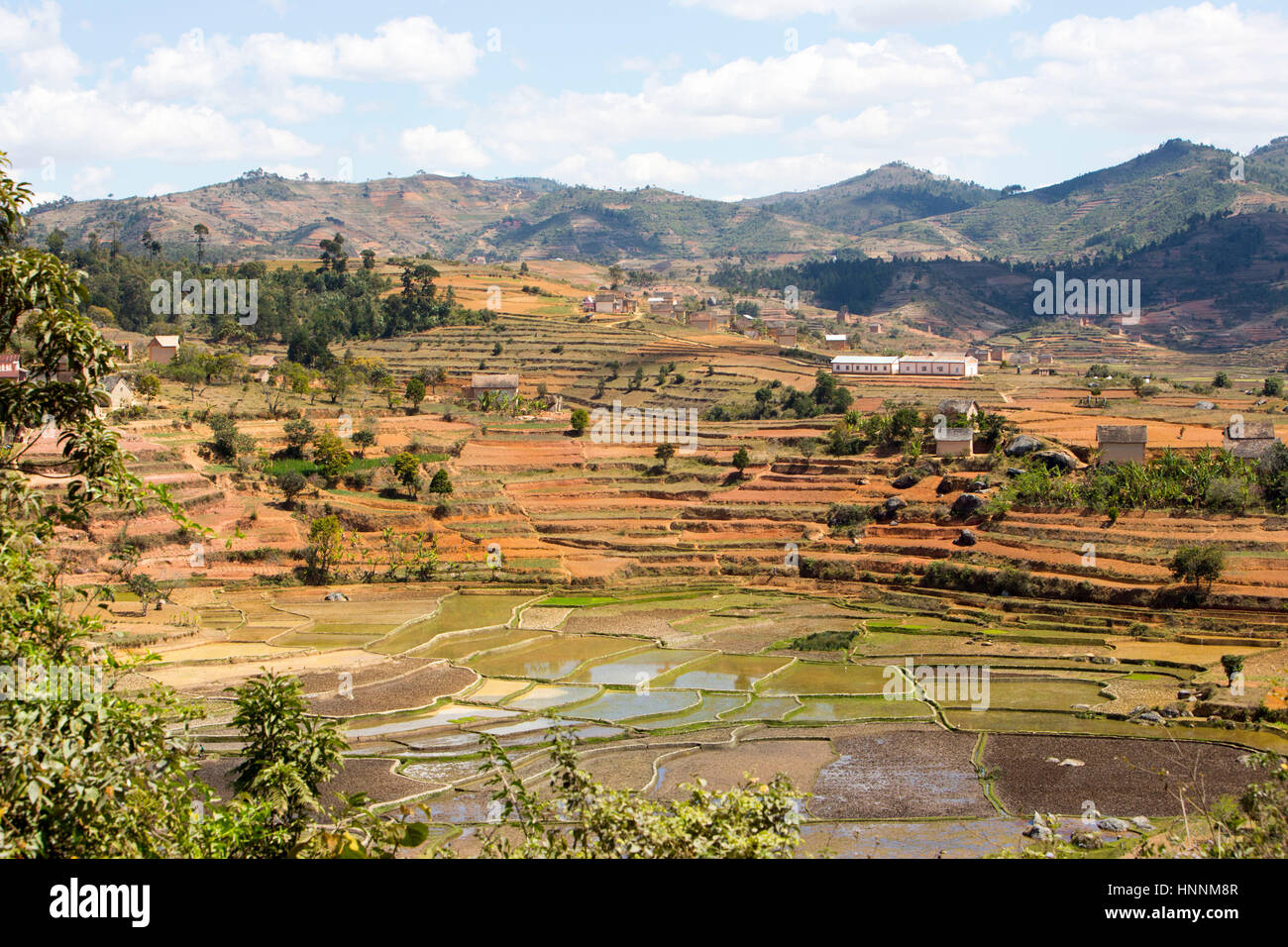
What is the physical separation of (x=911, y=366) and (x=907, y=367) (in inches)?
11.0

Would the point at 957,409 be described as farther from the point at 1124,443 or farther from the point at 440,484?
the point at 440,484

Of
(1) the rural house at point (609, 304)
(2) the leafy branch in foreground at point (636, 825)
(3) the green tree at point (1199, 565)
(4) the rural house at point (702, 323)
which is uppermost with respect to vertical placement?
(1) the rural house at point (609, 304)

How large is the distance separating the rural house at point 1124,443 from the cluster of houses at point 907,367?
27.4m

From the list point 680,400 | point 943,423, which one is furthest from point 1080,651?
point 680,400

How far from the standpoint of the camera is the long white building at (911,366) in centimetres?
7294

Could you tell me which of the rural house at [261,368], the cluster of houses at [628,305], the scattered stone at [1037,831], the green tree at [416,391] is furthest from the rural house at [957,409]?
the cluster of houses at [628,305]

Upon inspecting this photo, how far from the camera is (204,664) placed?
30.8m

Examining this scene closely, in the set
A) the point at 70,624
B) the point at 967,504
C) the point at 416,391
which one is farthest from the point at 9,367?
the point at 967,504

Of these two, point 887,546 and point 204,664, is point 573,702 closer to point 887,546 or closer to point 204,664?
point 204,664

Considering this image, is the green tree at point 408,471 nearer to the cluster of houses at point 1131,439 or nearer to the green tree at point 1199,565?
the cluster of houses at point 1131,439

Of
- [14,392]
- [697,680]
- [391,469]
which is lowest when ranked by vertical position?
[697,680]

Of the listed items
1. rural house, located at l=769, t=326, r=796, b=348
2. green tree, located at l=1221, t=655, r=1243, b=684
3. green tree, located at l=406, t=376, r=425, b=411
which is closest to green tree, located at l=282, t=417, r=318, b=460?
green tree, located at l=406, t=376, r=425, b=411

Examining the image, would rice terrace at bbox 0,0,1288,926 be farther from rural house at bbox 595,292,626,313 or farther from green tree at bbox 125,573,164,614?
rural house at bbox 595,292,626,313
